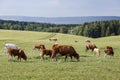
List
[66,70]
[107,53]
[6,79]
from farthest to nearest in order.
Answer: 1. [107,53]
2. [66,70]
3. [6,79]

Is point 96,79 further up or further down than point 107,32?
further up

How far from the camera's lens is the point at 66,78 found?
58.4ft

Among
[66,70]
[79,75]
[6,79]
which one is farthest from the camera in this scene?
[66,70]

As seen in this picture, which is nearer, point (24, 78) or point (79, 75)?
point (24, 78)

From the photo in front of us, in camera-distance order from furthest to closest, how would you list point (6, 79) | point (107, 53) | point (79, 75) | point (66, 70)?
1. point (107, 53)
2. point (66, 70)
3. point (79, 75)
4. point (6, 79)

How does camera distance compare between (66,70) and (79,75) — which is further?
(66,70)

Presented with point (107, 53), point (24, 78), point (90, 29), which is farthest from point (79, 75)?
point (90, 29)

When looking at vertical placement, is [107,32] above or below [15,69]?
below

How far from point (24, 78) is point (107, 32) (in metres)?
158

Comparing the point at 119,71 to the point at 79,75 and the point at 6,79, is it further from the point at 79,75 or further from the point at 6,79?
the point at 6,79

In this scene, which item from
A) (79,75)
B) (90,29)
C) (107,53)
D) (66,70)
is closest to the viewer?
(79,75)

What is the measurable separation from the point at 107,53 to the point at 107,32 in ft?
458

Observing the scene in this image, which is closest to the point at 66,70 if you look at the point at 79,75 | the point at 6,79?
the point at 79,75

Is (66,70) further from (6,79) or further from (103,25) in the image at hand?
(103,25)
